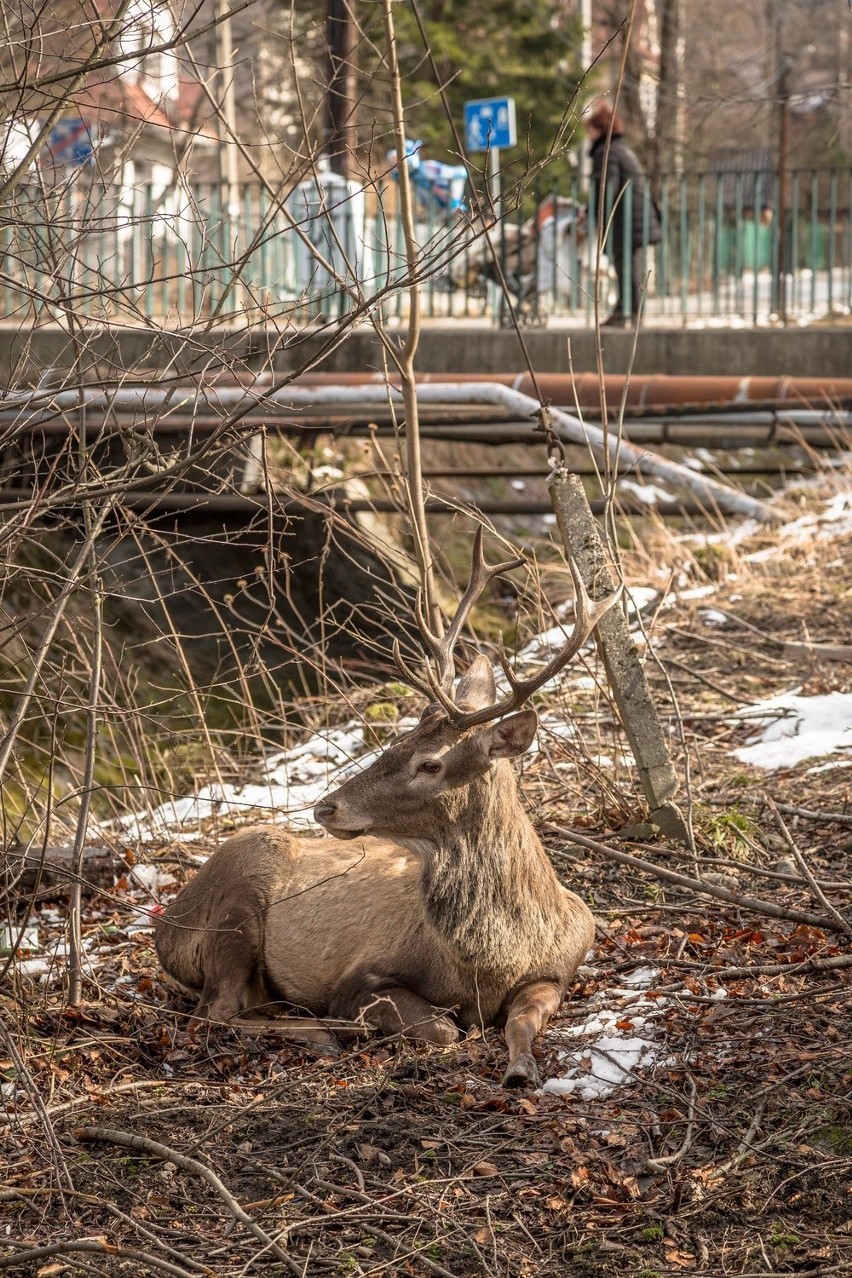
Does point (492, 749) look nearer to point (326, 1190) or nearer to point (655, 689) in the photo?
point (326, 1190)

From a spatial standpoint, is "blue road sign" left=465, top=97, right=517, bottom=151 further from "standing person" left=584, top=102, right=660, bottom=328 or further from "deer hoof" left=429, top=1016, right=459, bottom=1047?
"deer hoof" left=429, top=1016, right=459, bottom=1047

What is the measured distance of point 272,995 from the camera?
19.3ft

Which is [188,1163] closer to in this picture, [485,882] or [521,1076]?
[521,1076]

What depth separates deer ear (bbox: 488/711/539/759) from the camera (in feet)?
16.6

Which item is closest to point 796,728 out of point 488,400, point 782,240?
point 488,400

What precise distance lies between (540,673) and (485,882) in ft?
2.86

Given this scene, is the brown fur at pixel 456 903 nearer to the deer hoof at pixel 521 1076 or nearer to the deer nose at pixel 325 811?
the deer nose at pixel 325 811

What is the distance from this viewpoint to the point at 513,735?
5113mm

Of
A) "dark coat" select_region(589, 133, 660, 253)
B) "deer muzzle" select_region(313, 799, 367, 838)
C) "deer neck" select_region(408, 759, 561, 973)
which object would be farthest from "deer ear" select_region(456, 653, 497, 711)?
"dark coat" select_region(589, 133, 660, 253)

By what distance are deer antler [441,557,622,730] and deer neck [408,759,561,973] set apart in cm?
25

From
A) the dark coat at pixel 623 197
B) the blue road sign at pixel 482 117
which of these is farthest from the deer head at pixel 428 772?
the blue road sign at pixel 482 117

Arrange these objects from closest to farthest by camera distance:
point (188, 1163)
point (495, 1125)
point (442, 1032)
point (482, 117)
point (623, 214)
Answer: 1. point (188, 1163)
2. point (495, 1125)
3. point (442, 1032)
4. point (623, 214)
5. point (482, 117)

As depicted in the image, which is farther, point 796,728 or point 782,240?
point 782,240

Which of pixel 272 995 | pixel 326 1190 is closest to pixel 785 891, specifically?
pixel 272 995
